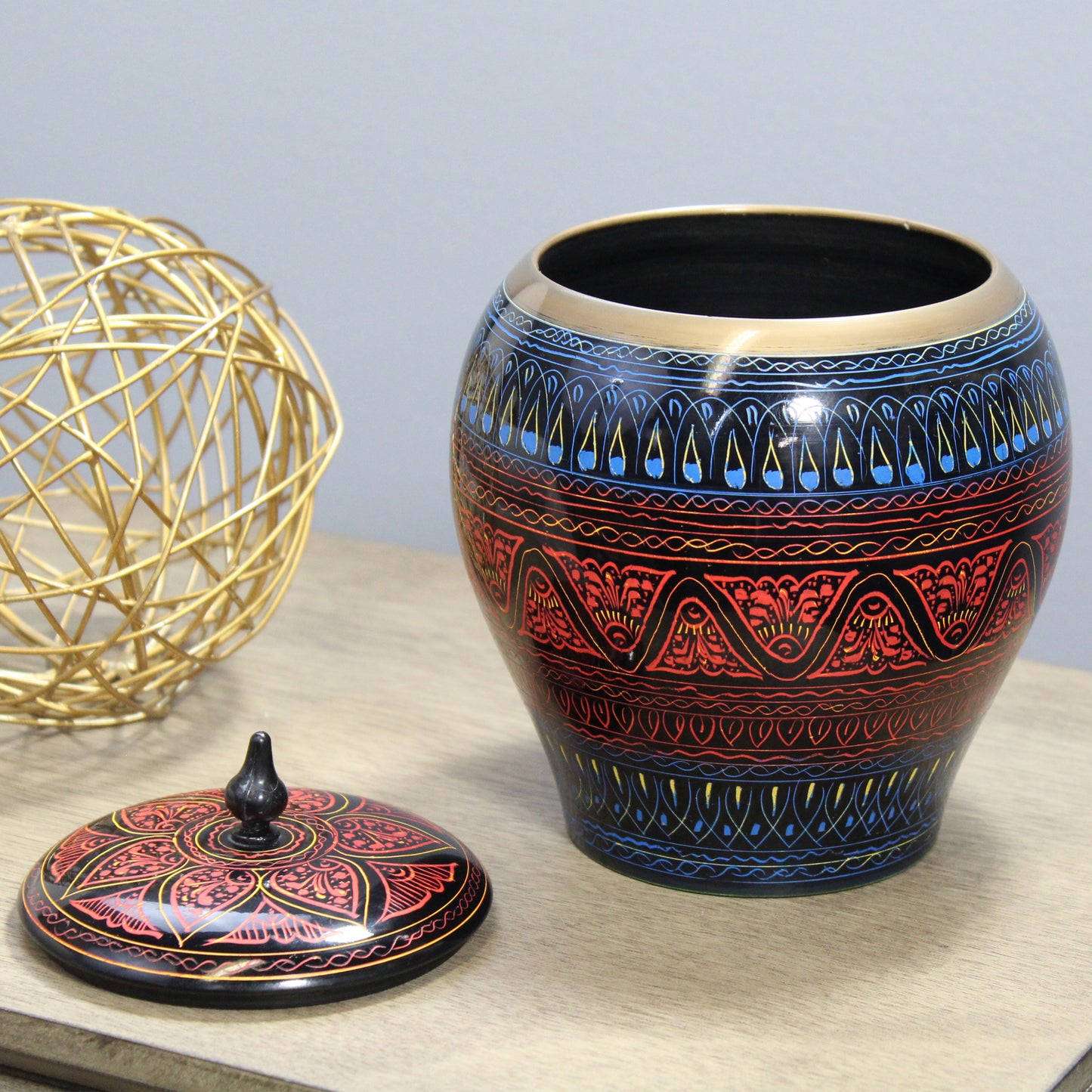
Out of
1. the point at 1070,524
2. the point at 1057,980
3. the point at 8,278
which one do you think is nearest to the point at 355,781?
the point at 1057,980

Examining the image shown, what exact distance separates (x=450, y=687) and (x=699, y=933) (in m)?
0.27

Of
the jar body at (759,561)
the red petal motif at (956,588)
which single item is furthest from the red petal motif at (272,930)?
the red petal motif at (956,588)

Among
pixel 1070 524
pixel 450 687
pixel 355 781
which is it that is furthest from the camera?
pixel 1070 524

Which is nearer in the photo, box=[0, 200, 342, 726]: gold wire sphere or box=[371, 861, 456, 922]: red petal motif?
box=[371, 861, 456, 922]: red petal motif

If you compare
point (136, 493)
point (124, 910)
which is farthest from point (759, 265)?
point (124, 910)

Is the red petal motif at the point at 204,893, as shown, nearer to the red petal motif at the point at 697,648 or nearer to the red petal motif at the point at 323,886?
the red petal motif at the point at 323,886

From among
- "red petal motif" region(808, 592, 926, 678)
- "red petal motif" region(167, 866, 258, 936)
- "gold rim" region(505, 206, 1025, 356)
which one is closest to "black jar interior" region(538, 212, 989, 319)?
"gold rim" region(505, 206, 1025, 356)

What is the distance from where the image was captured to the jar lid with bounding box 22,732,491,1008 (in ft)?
2.04

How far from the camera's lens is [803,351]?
0.63 m

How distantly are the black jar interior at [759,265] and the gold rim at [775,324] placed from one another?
0.27ft

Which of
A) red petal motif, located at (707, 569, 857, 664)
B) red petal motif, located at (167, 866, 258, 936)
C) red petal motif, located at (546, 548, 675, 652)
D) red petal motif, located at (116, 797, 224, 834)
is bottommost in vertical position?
red petal motif, located at (116, 797, 224, 834)

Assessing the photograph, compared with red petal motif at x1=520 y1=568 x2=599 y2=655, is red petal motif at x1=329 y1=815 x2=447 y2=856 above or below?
below

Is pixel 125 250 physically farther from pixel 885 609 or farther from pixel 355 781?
pixel 885 609

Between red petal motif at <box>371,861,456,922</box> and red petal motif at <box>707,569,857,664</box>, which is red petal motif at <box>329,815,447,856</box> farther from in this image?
red petal motif at <box>707,569,857,664</box>
